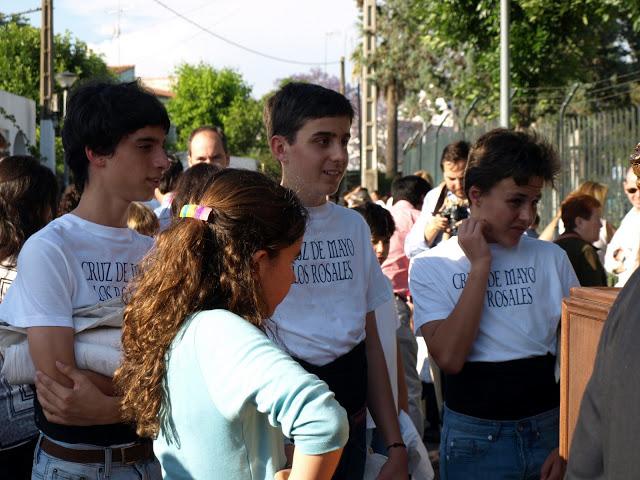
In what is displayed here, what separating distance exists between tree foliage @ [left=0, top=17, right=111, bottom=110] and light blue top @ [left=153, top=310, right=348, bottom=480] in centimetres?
5461

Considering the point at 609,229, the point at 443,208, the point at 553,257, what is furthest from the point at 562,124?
the point at 553,257

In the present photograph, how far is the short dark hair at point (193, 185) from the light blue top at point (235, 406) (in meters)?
0.40

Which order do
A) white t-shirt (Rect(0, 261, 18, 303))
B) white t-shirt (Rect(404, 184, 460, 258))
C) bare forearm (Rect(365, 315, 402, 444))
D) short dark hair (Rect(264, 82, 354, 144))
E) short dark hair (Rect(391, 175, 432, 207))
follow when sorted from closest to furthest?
1. short dark hair (Rect(264, 82, 354, 144))
2. bare forearm (Rect(365, 315, 402, 444))
3. white t-shirt (Rect(0, 261, 18, 303))
4. white t-shirt (Rect(404, 184, 460, 258))
5. short dark hair (Rect(391, 175, 432, 207))

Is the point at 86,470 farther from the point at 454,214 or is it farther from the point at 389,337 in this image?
the point at 454,214

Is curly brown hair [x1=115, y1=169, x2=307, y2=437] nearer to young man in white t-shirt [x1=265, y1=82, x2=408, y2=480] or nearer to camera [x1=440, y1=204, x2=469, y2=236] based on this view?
young man in white t-shirt [x1=265, y1=82, x2=408, y2=480]

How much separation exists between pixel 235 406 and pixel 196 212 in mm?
485

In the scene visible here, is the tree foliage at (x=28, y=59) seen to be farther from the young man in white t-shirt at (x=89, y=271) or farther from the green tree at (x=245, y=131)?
the young man in white t-shirt at (x=89, y=271)

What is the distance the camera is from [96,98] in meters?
3.17

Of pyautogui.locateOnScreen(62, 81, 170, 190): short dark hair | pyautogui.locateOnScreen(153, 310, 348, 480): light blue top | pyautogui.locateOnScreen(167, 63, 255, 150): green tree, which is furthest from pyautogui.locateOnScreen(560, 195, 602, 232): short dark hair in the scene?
pyautogui.locateOnScreen(167, 63, 255, 150): green tree

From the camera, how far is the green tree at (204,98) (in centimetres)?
8975

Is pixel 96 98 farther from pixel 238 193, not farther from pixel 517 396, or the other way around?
pixel 517 396

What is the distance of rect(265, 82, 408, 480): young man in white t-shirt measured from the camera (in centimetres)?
310

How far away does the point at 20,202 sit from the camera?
4.05 metres

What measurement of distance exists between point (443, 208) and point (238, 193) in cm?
467
